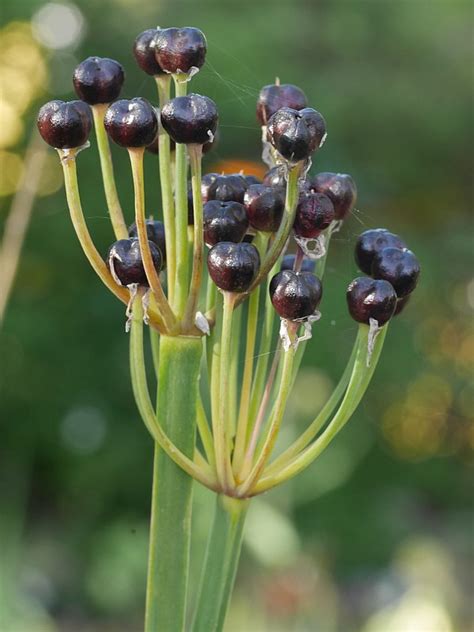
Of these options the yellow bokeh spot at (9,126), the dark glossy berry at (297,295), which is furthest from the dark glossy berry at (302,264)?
the yellow bokeh spot at (9,126)

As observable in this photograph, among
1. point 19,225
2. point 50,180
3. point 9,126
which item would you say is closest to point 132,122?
point 19,225

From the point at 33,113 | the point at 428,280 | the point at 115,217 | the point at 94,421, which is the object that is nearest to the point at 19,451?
the point at 94,421

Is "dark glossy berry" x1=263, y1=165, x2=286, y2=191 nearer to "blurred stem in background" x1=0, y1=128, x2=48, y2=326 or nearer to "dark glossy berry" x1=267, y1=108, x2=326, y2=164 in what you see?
"dark glossy berry" x1=267, y1=108, x2=326, y2=164

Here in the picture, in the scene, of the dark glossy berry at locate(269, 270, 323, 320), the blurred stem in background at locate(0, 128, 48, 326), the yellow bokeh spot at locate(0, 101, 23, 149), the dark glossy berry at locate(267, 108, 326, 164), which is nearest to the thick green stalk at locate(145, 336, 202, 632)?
the dark glossy berry at locate(269, 270, 323, 320)

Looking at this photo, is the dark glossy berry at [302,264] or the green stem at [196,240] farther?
the dark glossy berry at [302,264]

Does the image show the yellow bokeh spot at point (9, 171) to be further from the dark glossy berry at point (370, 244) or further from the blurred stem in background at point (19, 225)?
the dark glossy berry at point (370, 244)

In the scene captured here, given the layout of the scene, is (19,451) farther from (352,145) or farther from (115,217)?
(115,217)
